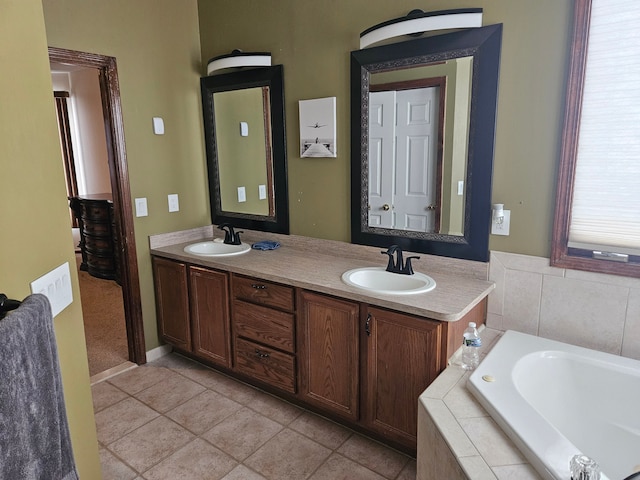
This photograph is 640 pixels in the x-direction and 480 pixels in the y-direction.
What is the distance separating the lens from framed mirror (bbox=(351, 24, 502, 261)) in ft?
6.70

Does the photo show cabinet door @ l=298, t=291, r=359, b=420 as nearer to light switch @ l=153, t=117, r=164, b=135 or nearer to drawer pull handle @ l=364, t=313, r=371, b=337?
drawer pull handle @ l=364, t=313, r=371, b=337

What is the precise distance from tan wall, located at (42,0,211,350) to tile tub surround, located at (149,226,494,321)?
239 millimetres

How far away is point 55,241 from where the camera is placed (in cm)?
120

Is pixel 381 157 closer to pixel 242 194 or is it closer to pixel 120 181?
pixel 242 194

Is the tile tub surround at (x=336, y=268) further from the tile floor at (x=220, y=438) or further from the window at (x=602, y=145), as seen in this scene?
the tile floor at (x=220, y=438)

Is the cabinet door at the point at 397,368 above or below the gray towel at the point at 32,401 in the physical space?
below

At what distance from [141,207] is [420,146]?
1.86 meters

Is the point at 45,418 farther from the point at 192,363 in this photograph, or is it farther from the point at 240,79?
the point at 240,79

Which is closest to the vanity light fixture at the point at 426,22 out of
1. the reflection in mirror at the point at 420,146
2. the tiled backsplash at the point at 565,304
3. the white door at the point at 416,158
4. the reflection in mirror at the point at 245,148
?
the reflection in mirror at the point at 420,146

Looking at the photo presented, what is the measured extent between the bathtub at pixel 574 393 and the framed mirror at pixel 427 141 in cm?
56

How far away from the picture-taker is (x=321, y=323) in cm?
221

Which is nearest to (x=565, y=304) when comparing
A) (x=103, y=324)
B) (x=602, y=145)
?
(x=602, y=145)

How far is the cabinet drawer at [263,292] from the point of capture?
91.4 inches

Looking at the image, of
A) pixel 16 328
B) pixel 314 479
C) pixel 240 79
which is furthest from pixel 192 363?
pixel 16 328
